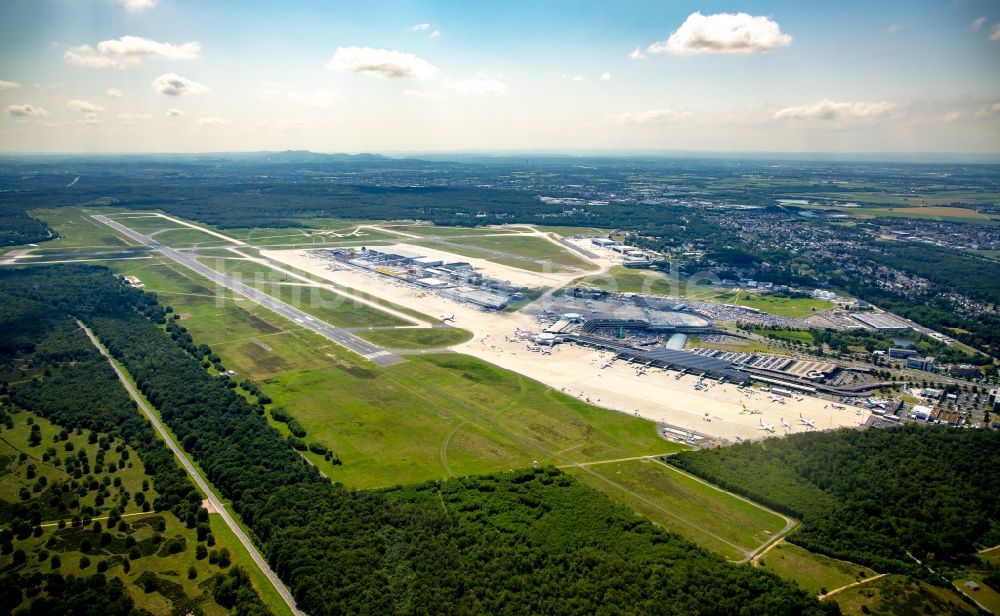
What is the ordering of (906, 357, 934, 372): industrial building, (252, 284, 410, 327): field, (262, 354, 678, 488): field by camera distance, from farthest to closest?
1. (252, 284, 410, 327): field
2. (906, 357, 934, 372): industrial building
3. (262, 354, 678, 488): field

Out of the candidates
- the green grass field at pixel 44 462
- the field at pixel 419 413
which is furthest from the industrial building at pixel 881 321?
the green grass field at pixel 44 462

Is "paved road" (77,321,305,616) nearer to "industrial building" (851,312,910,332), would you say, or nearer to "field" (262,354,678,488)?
"field" (262,354,678,488)

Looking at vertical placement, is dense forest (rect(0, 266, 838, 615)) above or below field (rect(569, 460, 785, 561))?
above

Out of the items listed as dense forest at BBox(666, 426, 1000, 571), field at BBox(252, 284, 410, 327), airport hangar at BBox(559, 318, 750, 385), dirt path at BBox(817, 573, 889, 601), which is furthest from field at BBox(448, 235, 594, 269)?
dirt path at BBox(817, 573, 889, 601)

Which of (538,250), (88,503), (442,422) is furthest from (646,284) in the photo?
(88,503)

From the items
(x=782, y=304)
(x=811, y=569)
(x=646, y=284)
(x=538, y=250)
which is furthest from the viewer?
(x=538, y=250)

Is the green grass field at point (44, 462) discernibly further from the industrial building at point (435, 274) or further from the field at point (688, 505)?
the industrial building at point (435, 274)

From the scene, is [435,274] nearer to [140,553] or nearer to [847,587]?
[140,553]

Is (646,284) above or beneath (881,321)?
above
